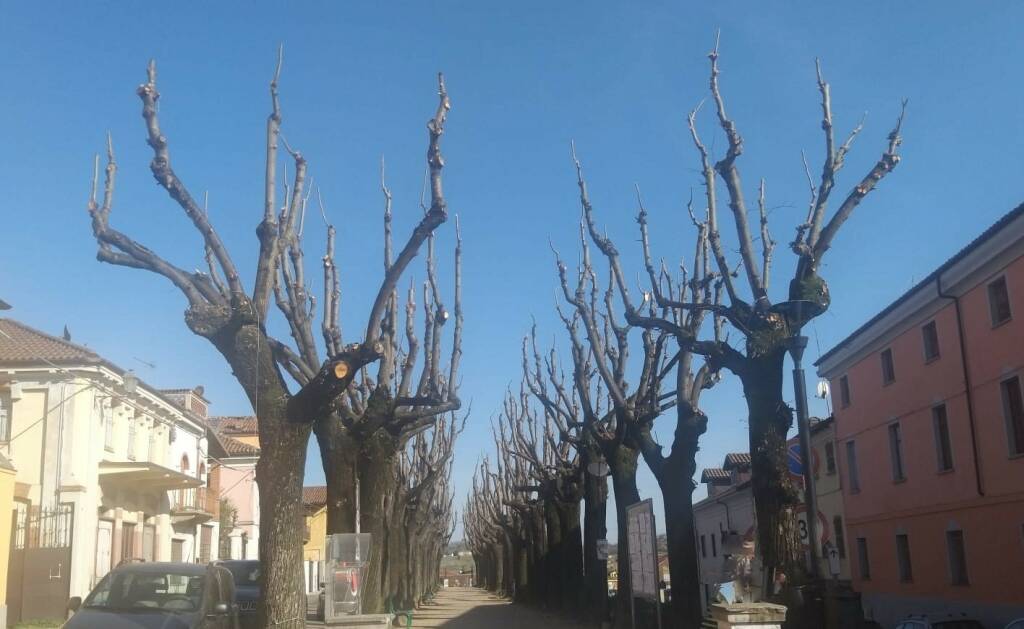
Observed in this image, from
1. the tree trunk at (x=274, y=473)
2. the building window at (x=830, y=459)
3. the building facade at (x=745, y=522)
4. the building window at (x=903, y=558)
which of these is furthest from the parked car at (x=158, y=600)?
the building window at (x=830, y=459)

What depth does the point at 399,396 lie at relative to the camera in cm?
2297

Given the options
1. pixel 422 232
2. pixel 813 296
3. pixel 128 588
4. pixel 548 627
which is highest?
pixel 422 232

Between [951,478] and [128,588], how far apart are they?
23850mm

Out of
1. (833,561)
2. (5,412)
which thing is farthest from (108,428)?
(833,561)

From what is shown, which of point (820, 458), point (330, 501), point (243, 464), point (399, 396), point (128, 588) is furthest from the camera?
point (243, 464)

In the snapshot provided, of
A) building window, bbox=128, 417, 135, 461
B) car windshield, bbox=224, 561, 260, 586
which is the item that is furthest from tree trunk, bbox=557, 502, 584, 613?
building window, bbox=128, 417, 135, 461

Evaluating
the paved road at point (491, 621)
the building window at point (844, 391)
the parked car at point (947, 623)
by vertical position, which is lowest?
the paved road at point (491, 621)

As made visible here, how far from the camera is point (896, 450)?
34.0 meters

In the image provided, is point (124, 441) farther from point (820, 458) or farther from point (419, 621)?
point (820, 458)

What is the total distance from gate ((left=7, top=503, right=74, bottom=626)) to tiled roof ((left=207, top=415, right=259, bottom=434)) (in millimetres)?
33561

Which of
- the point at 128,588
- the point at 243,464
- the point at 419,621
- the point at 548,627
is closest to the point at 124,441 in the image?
the point at 419,621

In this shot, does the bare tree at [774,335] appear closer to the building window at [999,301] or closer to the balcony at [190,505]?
the building window at [999,301]

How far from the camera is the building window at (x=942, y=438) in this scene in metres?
29.8

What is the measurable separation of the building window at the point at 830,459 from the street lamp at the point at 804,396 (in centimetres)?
2795
